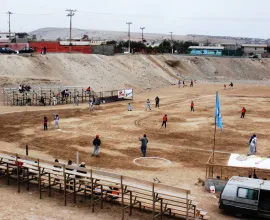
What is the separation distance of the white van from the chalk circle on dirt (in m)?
7.43

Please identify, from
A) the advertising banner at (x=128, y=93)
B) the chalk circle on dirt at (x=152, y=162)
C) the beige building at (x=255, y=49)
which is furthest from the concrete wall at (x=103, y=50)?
the beige building at (x=255, y=49)

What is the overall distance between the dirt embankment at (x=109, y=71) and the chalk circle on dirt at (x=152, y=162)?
35.3 m

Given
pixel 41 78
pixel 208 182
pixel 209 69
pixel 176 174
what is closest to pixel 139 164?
pixel 176 174

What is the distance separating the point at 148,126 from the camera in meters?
36.1

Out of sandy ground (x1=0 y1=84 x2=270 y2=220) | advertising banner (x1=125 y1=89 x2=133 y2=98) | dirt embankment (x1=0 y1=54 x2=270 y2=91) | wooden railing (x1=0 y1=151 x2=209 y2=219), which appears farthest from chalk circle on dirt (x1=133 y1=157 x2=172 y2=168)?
dirt embankment (x1=0 y1=54 x2=270 y2=91)

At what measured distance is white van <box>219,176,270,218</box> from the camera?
15758mm

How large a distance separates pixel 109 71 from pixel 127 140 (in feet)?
149

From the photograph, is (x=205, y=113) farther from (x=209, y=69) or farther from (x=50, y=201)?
(x=209, y=69)

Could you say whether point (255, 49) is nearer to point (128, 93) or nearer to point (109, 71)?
point (109, 71)

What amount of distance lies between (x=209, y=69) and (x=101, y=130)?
85338 mm

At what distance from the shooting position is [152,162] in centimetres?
2423

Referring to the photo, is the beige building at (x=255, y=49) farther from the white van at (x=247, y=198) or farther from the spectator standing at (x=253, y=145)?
the white van at (x=247, y=198)

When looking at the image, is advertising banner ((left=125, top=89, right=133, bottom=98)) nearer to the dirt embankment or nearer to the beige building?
the dirt embankment

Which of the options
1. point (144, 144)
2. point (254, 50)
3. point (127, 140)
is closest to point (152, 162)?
point (144, 144)
